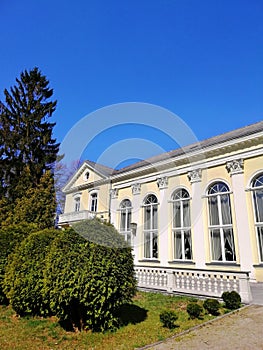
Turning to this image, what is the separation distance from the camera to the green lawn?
4609mm

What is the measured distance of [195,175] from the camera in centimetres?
1382

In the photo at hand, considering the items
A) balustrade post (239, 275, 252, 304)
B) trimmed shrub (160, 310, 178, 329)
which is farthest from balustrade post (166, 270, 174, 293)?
trimmed shrub (160, 310, 178, 329)

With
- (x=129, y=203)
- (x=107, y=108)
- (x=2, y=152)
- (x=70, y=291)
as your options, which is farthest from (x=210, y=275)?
(x=2, y=152)

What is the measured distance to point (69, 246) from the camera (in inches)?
212

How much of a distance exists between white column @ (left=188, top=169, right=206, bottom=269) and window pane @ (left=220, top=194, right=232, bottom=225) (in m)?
1.13

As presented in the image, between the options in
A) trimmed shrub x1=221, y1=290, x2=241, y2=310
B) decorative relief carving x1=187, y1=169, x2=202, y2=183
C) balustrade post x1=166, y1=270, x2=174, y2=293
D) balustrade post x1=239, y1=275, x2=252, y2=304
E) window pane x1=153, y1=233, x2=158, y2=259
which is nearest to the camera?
trimmed shrub x1=221, y1=290, x2=241, y2=310

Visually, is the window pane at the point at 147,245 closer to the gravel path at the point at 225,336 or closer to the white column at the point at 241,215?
the white column at the point at 241,215

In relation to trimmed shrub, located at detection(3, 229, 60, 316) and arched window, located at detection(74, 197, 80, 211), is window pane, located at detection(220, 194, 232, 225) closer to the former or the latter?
trimmed shrub, located at detection(3, 229, 60, 316)

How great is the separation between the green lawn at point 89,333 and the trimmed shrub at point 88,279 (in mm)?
350

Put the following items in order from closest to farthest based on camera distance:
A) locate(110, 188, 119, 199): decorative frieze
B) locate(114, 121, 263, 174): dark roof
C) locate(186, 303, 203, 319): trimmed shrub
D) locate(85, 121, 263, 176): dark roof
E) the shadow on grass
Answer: the shadow on grass
locate(186, 303, 203, 319): trimmed shrub
locate(114, 121, 263, 174): dark roof
locate(85, 121, 263, 176): dark roof
locate(110, 188, 119, 199): decorative frieze

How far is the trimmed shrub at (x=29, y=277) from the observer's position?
6445 millimetres

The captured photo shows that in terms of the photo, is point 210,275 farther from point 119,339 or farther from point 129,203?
point 129,203

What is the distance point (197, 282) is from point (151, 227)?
715 cm

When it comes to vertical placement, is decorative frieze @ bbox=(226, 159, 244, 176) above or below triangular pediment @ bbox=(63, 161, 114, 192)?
below
